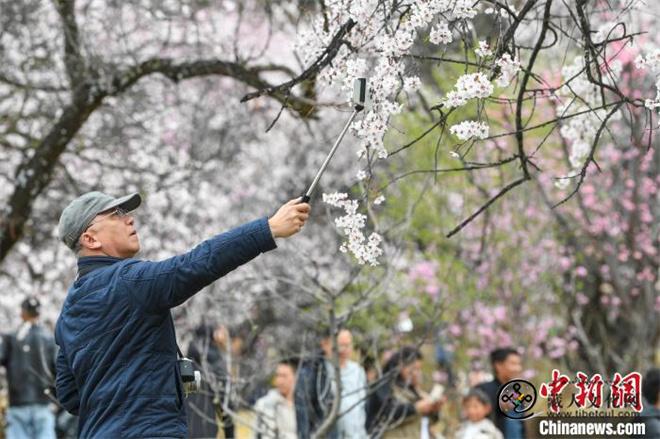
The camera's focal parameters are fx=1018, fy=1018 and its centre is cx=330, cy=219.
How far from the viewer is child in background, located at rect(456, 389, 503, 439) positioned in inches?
250

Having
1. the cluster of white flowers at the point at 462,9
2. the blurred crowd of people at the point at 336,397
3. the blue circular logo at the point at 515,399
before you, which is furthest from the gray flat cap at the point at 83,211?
the blue circular logo at the point at 515,399

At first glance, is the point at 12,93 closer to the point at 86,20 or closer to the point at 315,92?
the point at 86,20

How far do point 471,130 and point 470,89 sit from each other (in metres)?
0.21

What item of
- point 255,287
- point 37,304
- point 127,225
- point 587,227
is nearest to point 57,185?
point 37,304

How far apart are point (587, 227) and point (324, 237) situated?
5.57 meters

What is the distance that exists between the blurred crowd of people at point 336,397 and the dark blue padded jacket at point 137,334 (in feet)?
7.46

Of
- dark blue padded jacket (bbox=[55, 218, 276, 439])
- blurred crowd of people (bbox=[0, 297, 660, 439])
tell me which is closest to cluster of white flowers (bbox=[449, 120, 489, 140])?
dark blue padded jacket (bbox=[55, 218, 276, 439])

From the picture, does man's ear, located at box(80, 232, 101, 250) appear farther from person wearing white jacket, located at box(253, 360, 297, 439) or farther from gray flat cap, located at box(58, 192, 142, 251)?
person wearing white jacket, located at box(253, 360, 297, 439)

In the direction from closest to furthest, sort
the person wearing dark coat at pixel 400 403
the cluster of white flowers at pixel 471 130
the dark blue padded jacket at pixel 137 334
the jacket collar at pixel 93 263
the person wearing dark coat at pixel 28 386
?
the dark blue padded jacket at pixel 137 334 < the jacket collar at pixel 93 263 < the cluster of white flowers at pixel 471 130 < the person wearing dark coat at pixel 400 403 < the person wearing dark coat at pixel 28 386

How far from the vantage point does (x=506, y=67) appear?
4238 millimetres

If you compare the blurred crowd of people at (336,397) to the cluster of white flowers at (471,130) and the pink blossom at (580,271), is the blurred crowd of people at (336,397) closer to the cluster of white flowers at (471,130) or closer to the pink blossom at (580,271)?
the cluster of white flowers at (471,130)

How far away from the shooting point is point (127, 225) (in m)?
3.80

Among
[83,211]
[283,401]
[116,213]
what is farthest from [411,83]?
[283,401]

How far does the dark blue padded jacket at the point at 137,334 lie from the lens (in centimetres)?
329
